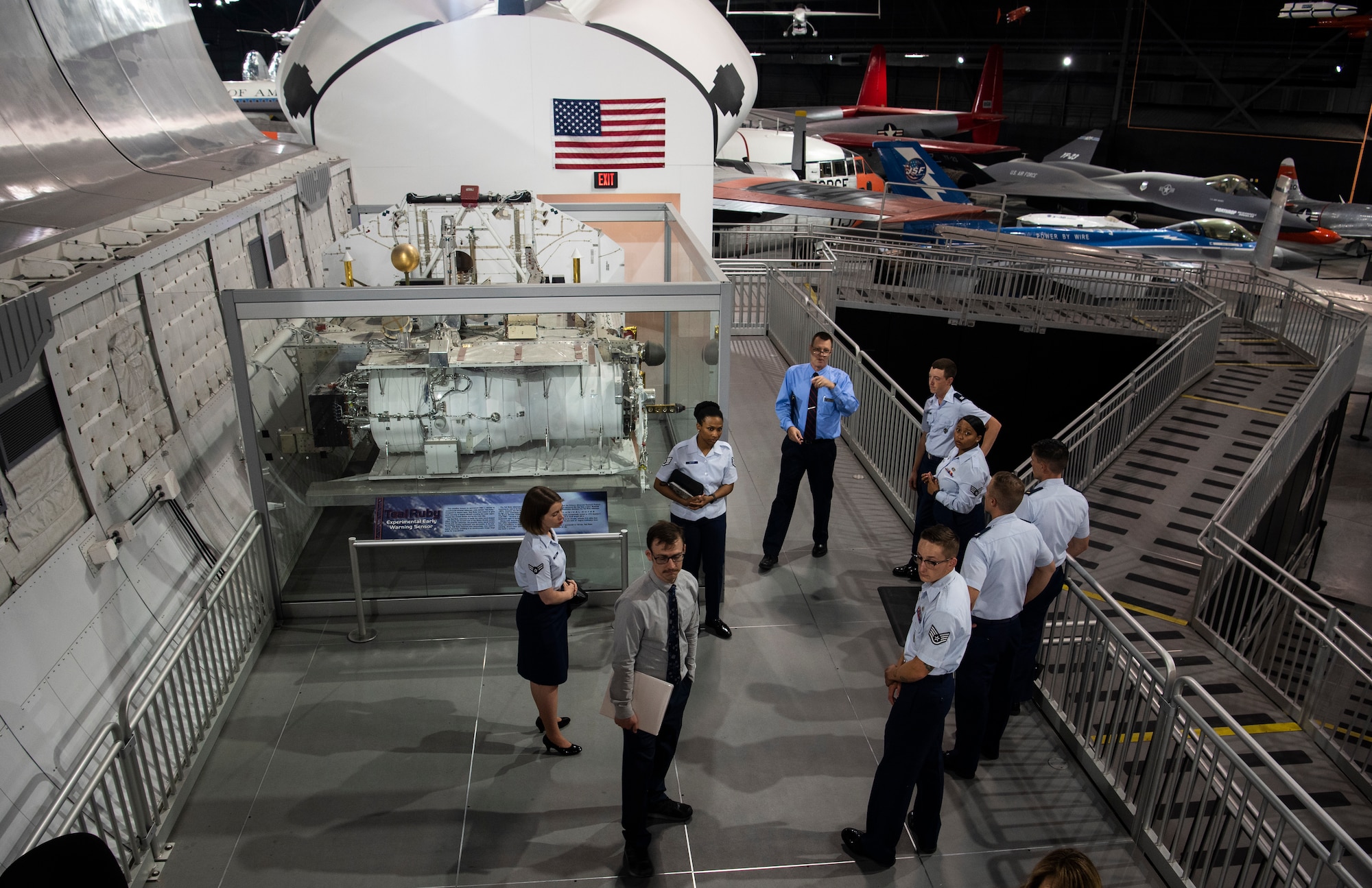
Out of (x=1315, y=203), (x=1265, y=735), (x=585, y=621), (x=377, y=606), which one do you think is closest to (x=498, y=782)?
(x=585, y=621)

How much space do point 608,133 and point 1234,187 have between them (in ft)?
74.0

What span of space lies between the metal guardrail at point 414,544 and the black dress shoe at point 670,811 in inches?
73.2

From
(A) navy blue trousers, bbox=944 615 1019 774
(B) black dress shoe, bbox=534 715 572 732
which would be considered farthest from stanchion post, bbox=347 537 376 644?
(A) navy blue trousers, bbox=944 615 1019 774

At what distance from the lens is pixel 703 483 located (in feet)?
18.7

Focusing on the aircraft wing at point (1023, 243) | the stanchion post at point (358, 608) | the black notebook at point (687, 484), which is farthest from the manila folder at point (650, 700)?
the aircraft wing at point (1023, 243)

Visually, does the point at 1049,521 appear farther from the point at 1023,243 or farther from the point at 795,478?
the point at 1023,243

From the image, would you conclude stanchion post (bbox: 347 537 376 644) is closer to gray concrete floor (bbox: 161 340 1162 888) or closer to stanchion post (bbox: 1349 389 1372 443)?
gray concrete floor (bbox: 161 340 1162 888)

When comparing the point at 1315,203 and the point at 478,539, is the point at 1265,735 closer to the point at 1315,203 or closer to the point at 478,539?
the point at 478,539

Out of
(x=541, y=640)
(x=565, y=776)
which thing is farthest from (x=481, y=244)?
(x=565, y=776)

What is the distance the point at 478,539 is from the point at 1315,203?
2907 cm

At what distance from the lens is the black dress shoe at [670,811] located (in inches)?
179

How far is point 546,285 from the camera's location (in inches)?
215

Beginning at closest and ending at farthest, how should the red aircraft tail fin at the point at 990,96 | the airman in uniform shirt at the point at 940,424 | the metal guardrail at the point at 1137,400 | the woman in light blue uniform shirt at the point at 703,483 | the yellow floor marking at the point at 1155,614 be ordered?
the woman in light blue uniform shirt at the point at 703,483 → the airman in uniform shirt at the point at 940,424 → the yellow floor marking at the point at 1155,614 → the metal guardrail at the point at 1137,400 → the red aircraft tail fin at the point at 990,96

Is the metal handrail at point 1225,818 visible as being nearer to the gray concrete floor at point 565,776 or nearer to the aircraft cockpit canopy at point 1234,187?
the gray concrete floor at point 565,776
